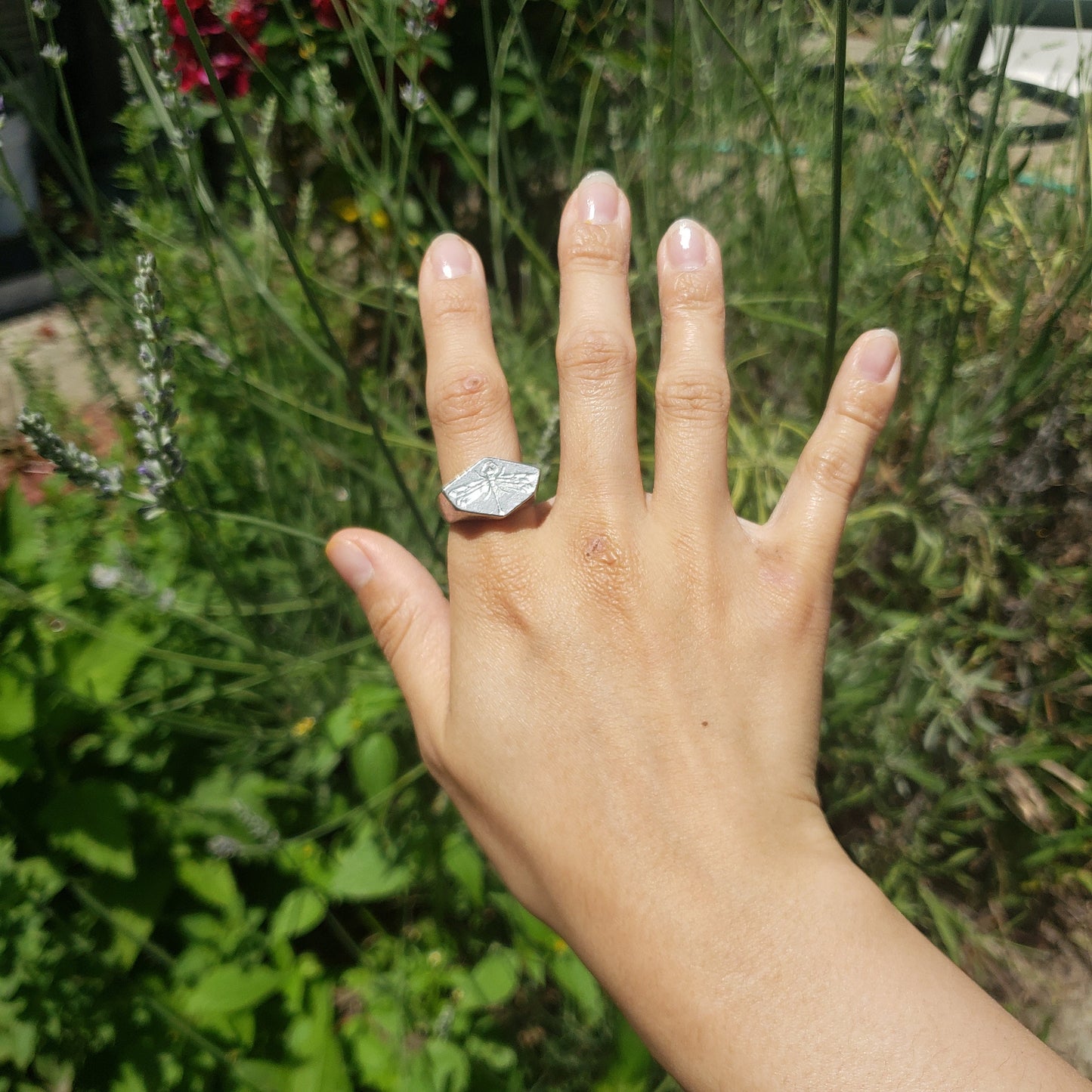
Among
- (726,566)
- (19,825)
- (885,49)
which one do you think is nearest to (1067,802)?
(726,566)

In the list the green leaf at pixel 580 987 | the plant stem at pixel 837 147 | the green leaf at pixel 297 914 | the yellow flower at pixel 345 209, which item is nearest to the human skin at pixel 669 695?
the plant stem at pixel 837 147

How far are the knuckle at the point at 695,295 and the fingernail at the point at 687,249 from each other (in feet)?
0.05

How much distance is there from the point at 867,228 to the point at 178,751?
1847 mm

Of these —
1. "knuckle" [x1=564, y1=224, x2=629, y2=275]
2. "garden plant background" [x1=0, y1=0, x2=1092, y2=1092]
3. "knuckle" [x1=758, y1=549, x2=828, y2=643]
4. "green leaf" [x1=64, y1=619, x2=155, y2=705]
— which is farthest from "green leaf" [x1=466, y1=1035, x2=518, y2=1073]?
"knuckle" [x1=564, y1=224, x2=629, y2=275]

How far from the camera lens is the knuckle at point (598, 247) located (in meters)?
1.13

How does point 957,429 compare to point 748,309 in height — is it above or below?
below

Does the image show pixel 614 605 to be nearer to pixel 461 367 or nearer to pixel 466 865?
pixel 461 367

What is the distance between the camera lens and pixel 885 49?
5.24 feet

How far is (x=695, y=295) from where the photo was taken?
44.0 inches

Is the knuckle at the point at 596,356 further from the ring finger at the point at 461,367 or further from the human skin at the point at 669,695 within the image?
the ring finger at the point at 461,367

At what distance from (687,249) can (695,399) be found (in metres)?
0.23

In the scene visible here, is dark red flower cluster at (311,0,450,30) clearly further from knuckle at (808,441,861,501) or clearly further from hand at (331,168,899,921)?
knuckle at (808,441,861,501)

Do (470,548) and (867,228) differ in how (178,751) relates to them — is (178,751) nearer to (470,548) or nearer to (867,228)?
(470,548)

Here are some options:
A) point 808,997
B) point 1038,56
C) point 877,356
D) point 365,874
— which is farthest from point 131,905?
point 1038,56
